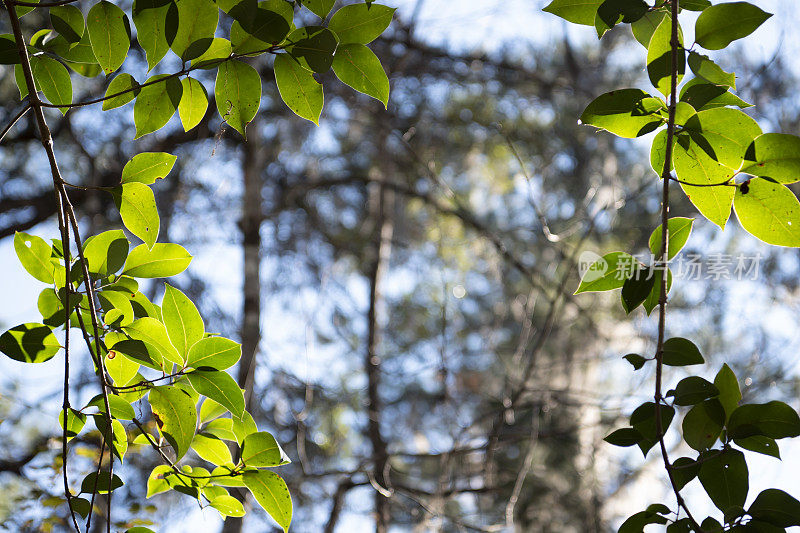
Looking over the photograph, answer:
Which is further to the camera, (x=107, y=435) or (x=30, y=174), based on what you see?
(x=30, y=174)

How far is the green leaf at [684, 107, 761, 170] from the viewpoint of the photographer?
0.56 meters

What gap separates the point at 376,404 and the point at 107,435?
95.9 inches

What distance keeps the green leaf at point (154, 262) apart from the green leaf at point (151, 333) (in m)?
0.06

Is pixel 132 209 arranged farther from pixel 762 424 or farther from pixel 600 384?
pixel 600 384

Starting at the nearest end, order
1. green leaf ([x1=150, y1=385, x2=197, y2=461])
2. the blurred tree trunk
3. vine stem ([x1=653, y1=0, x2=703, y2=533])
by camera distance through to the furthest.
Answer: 1. vine stem ([x1=653, y1=0, x2=703, y2=533])
2. green leaf ([x1=150, y1=385, x2=197, y2=461])
3. the blurred tree trunk

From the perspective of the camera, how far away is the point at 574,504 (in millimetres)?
4004

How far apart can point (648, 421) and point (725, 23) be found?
0.37 m

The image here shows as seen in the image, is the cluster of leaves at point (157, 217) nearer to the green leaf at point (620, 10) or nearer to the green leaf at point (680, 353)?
the green leaf at point (620, 10)

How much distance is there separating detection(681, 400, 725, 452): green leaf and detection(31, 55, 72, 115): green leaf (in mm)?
693

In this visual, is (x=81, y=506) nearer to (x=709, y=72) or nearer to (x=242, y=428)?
(x=242, y=428)

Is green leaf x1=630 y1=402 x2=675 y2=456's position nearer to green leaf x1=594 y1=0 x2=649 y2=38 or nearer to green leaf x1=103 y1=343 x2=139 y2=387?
green leaf x1=594 y1=0 x2=649 y2=38

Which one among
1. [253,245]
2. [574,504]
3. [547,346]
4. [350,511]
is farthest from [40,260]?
[547,346]

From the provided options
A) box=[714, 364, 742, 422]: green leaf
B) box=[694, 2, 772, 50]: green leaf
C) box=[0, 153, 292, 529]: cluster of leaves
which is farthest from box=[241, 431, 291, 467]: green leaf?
box=[694, 2, 772, 50]: green leaf

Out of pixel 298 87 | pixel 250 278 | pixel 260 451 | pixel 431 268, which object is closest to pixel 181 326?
pixel 260 451
